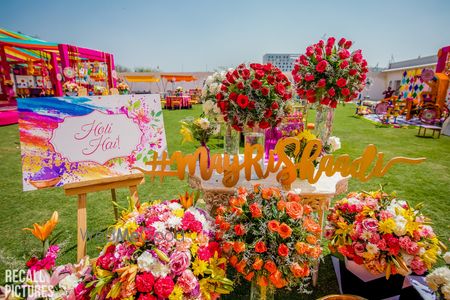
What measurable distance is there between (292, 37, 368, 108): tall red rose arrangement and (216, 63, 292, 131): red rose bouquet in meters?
0.30

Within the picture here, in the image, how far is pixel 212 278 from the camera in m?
1.41

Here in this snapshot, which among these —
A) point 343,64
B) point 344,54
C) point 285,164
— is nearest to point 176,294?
point 285,164

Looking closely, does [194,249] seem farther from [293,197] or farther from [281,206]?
[293,197]

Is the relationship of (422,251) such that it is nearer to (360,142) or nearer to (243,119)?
(243,119)

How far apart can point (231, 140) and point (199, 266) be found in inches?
53.0

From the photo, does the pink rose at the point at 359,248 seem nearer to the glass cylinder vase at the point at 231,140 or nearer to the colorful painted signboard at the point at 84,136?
the glass cylinder vase at the point at 231,140

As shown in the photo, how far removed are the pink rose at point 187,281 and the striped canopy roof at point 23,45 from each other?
13.6 m

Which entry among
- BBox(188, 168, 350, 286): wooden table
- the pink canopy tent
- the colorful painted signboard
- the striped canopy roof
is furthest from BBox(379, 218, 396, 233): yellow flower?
the striped canopy roof

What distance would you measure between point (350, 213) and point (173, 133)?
762 cm

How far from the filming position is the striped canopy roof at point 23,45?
35.0 ft

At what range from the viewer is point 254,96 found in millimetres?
2049

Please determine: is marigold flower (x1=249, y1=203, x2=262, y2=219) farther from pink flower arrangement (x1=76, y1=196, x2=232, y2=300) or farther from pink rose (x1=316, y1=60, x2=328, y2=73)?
pink rose (x1=316, y1=60, x2=328, y2=73)

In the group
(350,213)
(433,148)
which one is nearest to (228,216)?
(350,213)

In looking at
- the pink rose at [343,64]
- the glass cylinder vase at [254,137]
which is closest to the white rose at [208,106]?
the glass cylinder vase at [254,137]
